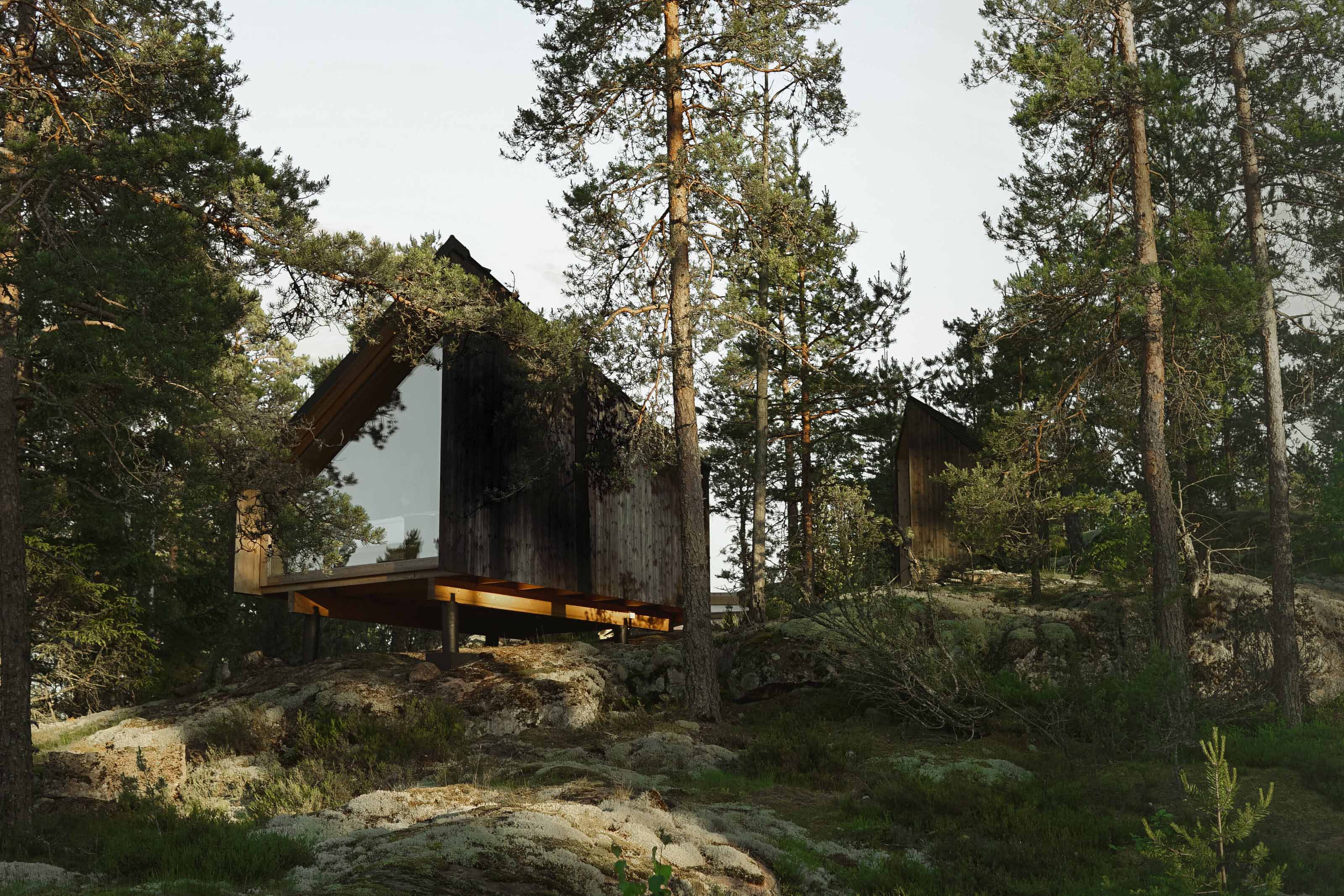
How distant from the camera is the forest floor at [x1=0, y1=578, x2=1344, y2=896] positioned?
738cm

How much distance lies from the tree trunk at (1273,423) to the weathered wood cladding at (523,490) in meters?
9.33

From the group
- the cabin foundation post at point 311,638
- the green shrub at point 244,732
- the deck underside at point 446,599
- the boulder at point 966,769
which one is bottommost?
the boulder at point 966,769

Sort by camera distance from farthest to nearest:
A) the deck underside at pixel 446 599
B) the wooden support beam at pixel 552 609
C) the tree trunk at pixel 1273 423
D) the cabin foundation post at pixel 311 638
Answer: the cabin foundation post at pixel 311 638
the wooden support beam at pixel 552 609
the deck underside at pixel 446 599
the tree trunk at pixel 1273 423

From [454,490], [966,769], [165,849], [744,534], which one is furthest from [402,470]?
[744,534]

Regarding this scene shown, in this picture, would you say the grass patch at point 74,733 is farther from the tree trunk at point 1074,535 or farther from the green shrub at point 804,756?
the tree trunk at point 1074,535

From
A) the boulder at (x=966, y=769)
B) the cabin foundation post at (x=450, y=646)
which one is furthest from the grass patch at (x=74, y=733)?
the boulder at (x=966, y=769)

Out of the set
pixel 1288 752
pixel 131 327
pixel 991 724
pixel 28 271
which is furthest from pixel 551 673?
pixel 1288 752

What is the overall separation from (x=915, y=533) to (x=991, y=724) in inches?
391

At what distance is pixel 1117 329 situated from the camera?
15430 mm

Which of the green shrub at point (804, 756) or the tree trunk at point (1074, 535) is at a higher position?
the tree trunk at point (1074, 535)

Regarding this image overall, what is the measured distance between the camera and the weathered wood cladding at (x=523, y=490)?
15547mm

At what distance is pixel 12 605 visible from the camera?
10.3 meters

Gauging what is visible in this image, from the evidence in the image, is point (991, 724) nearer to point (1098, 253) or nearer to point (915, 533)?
point (1098, 253)

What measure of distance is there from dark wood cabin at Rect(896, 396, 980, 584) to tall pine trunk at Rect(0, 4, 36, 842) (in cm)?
1693
